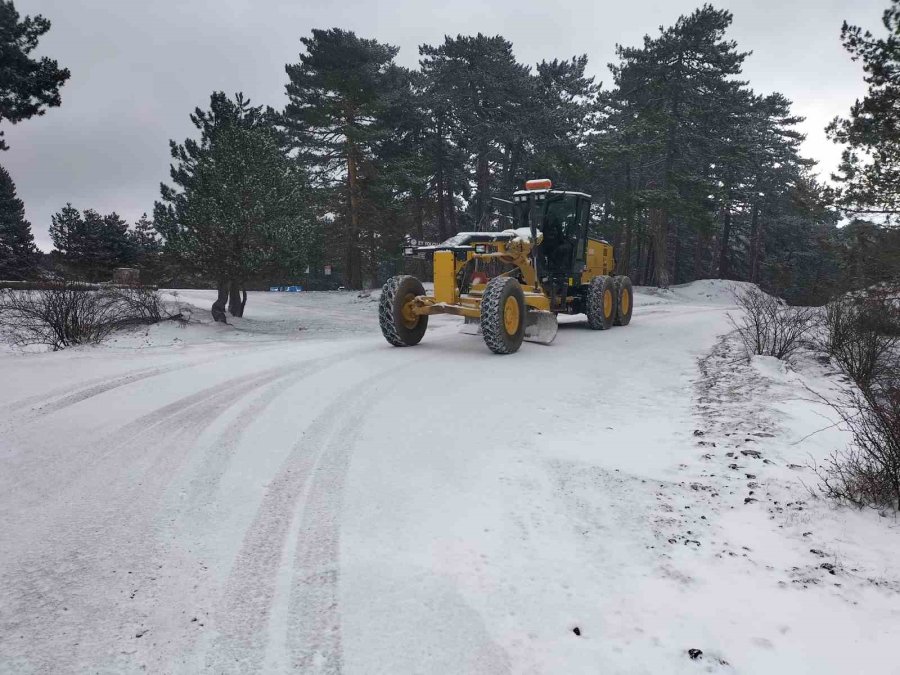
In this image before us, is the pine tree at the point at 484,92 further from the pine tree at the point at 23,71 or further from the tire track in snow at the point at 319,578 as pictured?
the tire track in snow at the point at 319,578

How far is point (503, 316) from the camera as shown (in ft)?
27.8

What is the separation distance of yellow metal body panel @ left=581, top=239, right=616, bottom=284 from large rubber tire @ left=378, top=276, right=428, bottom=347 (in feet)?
16.3

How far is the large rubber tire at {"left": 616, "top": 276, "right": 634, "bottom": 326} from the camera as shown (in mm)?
13055

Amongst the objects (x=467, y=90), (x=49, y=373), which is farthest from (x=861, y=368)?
(x=467, y=90)

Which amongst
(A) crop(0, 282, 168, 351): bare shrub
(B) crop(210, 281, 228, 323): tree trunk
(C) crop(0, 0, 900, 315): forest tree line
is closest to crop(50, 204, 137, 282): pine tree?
(C) crop(0, 0, 900, 315): forest tree line

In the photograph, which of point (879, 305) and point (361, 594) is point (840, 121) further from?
point (361, 594)

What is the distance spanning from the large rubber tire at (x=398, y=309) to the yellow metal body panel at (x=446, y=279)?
32cm

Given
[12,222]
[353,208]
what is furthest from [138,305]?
[12,222]

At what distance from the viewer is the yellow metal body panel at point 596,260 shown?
1257 centimetres

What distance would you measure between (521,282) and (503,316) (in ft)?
7.83

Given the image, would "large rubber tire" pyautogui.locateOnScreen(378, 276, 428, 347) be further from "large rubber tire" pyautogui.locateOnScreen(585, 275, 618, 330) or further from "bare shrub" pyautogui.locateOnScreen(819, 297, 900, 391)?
"bare shrub" pyautogui.locateOnScreen(819, 297, 900, 391)

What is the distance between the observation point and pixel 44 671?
197 cm

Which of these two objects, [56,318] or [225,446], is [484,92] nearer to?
[56,318]

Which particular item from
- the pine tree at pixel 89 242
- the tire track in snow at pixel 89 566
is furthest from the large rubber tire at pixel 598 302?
the pine tree at pixel 89 242
